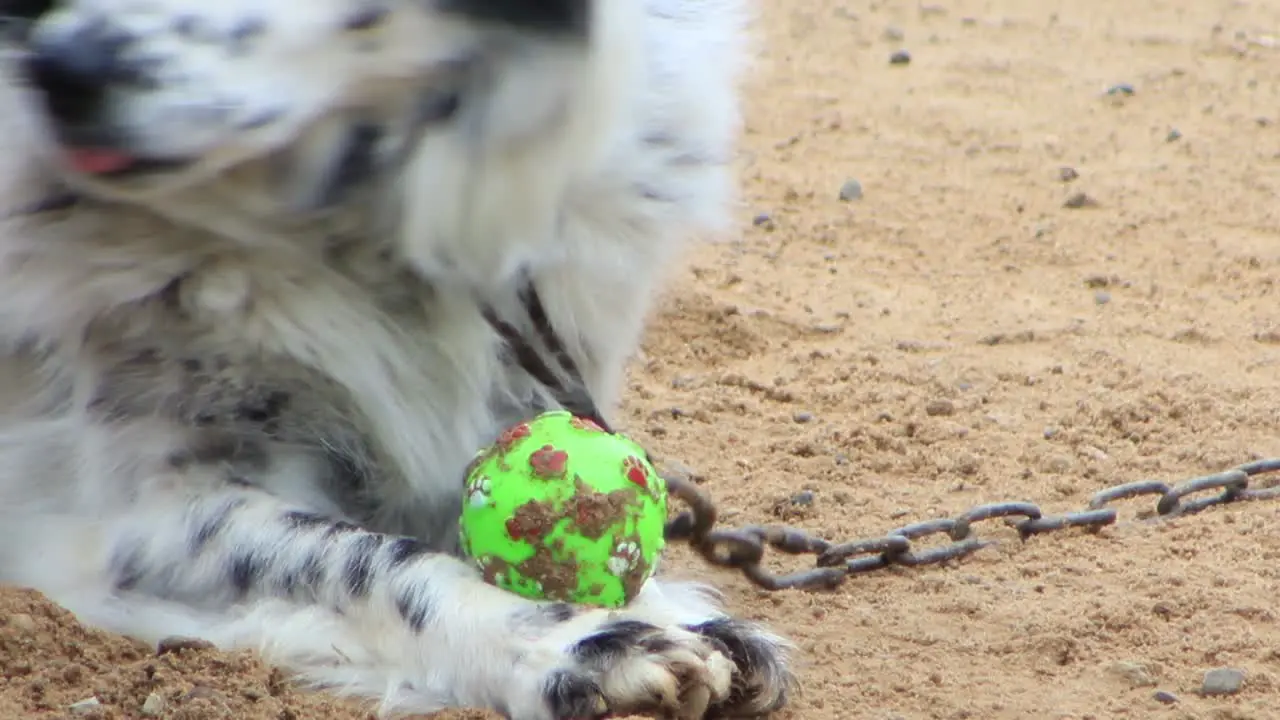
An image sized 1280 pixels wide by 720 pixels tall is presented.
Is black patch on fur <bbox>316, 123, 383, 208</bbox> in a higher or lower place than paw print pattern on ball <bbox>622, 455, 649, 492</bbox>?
higher

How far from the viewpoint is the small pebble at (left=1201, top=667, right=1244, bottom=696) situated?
A: 112 inches

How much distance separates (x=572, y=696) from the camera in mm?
2561

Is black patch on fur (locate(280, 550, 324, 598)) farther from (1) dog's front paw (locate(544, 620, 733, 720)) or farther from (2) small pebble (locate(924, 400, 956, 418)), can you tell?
(2) small pebble (locate(924, 400, 956, 418))

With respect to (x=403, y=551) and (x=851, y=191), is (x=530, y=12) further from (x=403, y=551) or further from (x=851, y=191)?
(x=851, y=191)

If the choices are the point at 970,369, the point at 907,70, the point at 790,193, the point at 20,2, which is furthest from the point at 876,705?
the point at 907,70

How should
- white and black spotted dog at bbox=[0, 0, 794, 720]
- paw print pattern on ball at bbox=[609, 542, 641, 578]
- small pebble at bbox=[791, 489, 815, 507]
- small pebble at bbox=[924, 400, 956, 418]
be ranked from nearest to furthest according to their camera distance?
1. white and black spotted dog at bbox=[0, 0, 794, 720]
2. paw print pattern on ball at bbox=[609, 542, 641, 578]
3. small pebble at bbox=[791, 489, 815, 507]
4. small pebble at bbox=[924, 400, 956, 418]

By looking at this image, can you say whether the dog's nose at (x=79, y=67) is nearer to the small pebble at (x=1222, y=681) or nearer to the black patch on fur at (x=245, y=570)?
the black patch on fur at (x=245, y=570)

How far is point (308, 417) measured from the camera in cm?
310

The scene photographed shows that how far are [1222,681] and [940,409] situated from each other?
5.45 ft

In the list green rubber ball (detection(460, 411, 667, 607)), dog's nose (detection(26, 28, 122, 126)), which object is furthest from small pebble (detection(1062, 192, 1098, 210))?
dog's nose (detection(26, 28, 122, 126))

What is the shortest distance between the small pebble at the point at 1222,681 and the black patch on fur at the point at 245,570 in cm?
139

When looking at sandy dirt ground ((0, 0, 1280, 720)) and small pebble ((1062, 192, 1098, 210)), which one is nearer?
sandy dirt ground ((0, 0, 1280, 720))

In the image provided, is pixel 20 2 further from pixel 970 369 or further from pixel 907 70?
pixel 907 70

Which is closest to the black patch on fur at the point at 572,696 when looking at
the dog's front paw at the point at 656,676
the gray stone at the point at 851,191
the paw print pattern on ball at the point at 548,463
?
the dog's front paw at the point at 656,676
